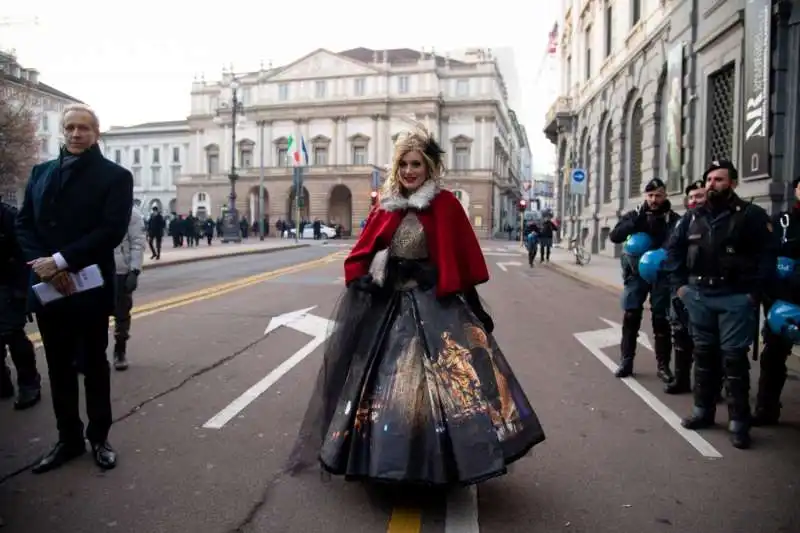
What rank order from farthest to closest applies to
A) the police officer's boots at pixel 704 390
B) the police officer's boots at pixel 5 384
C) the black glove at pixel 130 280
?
the black glove at pixel 130 280 → the police officer's boots at pixel 5 384 → the police officer's boots at pixel 704 390

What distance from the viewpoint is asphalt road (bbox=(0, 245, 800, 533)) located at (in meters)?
3.46

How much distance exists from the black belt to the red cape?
2.09 meters

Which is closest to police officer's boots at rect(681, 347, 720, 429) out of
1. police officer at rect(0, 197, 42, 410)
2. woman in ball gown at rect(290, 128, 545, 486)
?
woman in ball gown at rect(290, 128, 545, 486)

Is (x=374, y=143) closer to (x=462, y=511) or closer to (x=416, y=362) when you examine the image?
(x=416, y=362)

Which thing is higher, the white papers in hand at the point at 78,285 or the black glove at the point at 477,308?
the white papers in hand at the point at 78,285

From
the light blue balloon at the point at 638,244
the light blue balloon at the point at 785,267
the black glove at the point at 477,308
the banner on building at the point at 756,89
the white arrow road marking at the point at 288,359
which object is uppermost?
the banner on building at the point at 756,89

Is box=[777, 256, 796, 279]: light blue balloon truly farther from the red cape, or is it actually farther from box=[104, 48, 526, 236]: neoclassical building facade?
box=[104, 48, 526, 236]: neoclassical building facade

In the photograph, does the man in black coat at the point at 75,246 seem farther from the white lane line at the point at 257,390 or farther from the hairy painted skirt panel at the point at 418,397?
the hairy painted skirt panel at the point at 418,397

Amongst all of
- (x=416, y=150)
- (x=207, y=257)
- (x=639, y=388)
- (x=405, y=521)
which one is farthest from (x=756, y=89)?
(x=207, y=257)

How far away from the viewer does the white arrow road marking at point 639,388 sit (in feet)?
15.8

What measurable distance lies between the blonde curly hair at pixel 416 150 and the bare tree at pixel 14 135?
101 ft

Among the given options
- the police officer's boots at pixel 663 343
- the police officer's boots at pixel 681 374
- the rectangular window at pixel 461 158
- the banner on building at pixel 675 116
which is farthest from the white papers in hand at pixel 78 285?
the rectangular window at pixel 461 158

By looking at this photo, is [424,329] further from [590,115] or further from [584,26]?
[584,26]

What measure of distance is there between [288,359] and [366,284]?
3.93 meters
